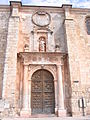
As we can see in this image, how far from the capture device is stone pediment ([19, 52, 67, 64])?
1047cm

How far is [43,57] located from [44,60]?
21 centimetres

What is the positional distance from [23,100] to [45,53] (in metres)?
3.24

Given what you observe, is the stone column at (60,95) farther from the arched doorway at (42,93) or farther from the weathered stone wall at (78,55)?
the weathered stone wall at (78,55)

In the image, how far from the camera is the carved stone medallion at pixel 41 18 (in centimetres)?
1181

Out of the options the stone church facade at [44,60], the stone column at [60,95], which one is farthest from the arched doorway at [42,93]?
the stone column at [60,95]

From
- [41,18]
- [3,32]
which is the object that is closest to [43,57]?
[41,18]

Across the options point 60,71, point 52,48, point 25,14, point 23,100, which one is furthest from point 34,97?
point 25,14

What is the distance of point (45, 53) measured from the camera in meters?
10.6

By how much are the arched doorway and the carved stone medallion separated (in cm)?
350

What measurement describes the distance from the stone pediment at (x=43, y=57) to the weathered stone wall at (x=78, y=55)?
0.72 meters

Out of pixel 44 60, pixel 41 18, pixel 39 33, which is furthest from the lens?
pixel 41 18

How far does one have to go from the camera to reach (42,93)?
10.2 metres

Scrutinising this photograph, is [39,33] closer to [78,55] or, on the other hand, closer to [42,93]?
[78,55]

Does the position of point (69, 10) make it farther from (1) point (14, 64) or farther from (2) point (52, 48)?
(1) point (14, 64)
